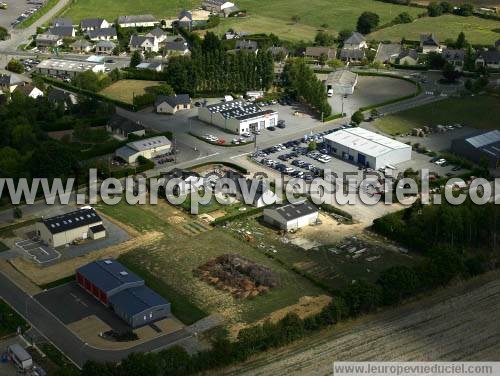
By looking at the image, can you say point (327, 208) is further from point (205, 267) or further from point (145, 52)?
point (145, 52)

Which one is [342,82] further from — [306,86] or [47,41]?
[47,41]

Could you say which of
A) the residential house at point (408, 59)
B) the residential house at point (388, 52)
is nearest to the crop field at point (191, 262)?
the residential house at point (408, 59)

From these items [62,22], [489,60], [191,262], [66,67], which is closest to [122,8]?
[62,22]

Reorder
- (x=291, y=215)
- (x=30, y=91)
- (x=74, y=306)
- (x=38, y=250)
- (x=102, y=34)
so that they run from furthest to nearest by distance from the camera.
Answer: (x=102, y=34) → (x=30, y=91) → (x=291, y=215) → (x=38, y=250) → (x=74, y=306)

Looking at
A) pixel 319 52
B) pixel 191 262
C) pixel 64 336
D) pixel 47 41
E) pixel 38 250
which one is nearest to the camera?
pixel 64 336

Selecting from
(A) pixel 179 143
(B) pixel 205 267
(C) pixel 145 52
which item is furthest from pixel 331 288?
(C) pixel 145 52

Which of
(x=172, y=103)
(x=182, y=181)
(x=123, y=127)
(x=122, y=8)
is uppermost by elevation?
(x=122, y=8)

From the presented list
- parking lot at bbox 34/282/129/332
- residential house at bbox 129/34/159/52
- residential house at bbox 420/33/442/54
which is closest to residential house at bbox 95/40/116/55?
residential house at bbox 129/34/159/52
